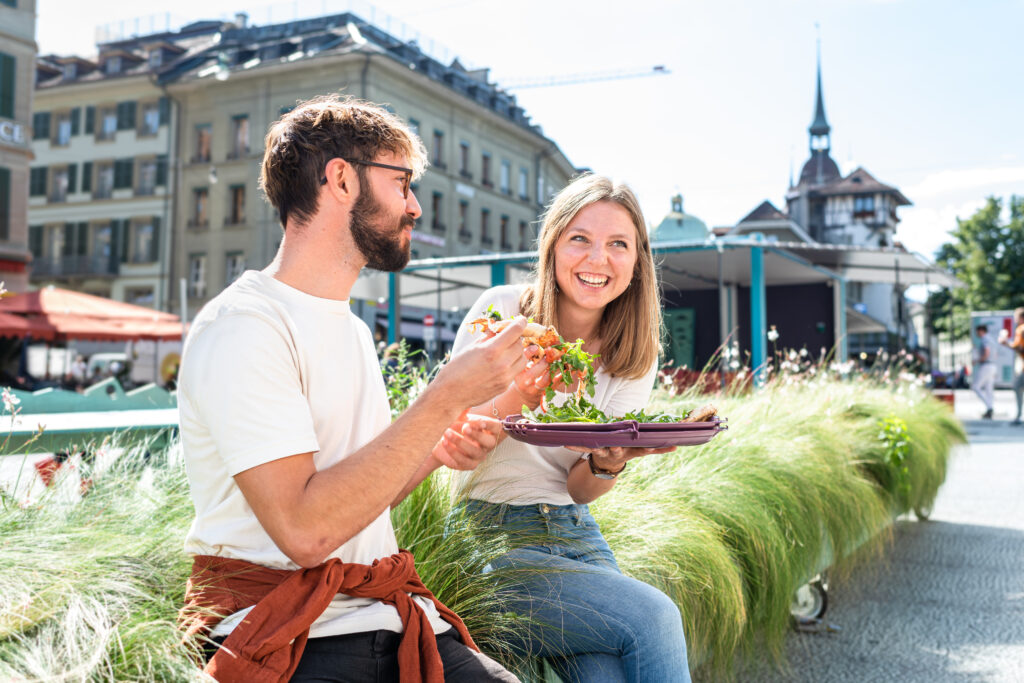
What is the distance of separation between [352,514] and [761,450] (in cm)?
292

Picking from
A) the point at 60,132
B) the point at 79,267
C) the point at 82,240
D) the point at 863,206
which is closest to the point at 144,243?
the point at 79,267

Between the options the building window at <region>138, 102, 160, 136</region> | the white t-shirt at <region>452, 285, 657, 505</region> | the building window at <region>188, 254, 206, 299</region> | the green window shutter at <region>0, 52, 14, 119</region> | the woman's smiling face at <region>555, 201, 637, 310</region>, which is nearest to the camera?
the white t-shirt at <region>452, 285, 657, 505</region>

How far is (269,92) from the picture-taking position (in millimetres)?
35375

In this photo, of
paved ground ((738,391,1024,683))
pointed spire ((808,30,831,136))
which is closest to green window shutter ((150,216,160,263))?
paved ground ((738,391,1024,683))

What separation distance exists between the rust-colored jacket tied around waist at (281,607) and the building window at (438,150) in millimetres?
36448

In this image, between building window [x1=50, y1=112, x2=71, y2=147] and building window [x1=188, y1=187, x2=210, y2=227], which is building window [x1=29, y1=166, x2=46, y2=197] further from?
building window [x1=188, y1=187, x2=210, y2=227]

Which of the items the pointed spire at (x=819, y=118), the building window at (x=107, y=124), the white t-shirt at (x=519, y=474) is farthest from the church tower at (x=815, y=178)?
the white t-shirt at (x=519, y=474)

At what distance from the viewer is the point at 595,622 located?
2102 millimetres

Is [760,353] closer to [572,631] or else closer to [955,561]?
[955,561]

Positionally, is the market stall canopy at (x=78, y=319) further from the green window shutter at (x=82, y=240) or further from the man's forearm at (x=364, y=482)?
the green window shutter at (x=82, y=240)

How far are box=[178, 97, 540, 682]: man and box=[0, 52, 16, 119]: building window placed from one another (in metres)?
26.6

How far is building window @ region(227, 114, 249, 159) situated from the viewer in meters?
35.9

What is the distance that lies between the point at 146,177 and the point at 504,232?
16.1 metres

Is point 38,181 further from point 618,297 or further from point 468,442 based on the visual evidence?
point 468,442
